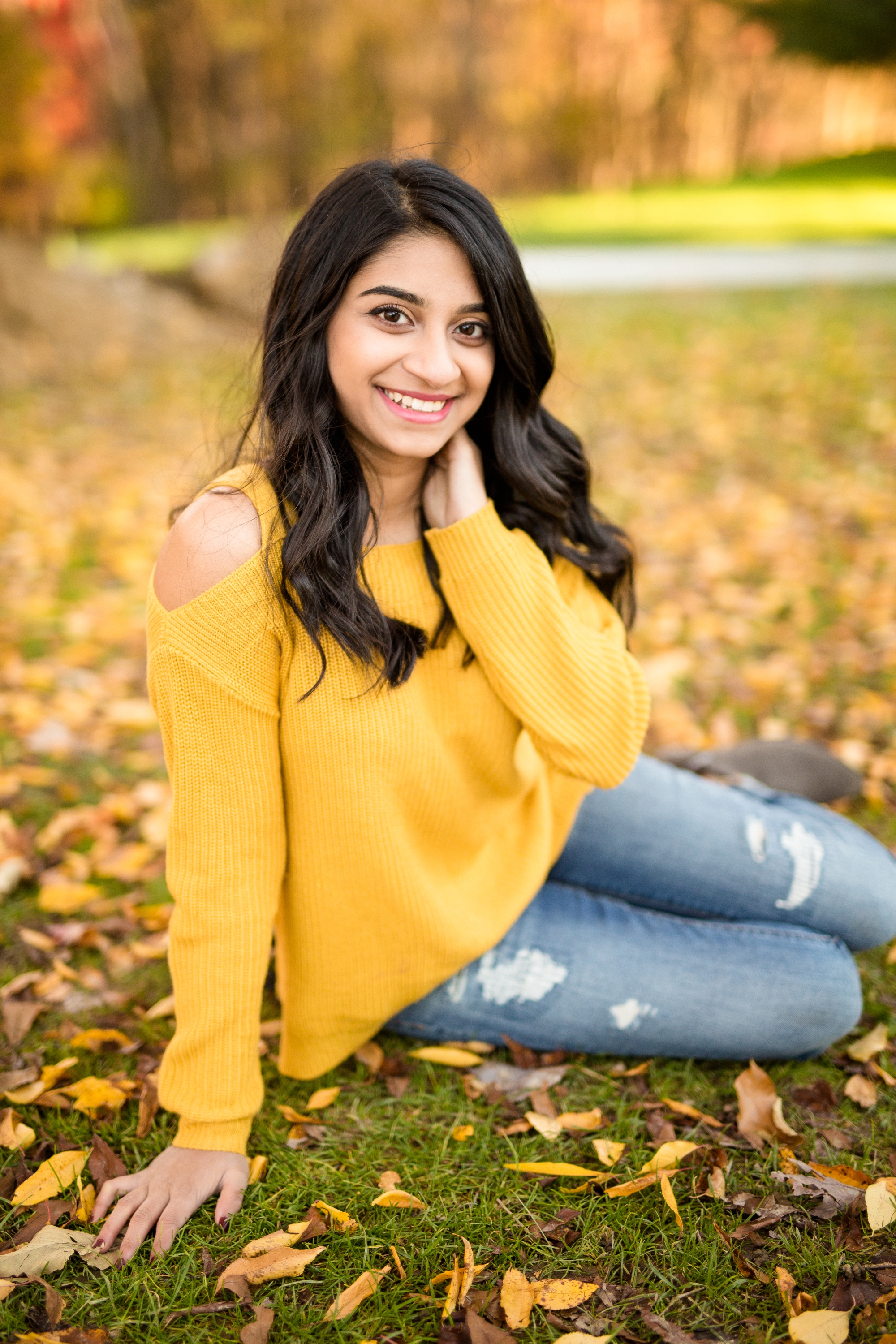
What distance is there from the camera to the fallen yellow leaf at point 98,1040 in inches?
83.9

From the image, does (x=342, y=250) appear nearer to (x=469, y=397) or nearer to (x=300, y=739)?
(x=469, y=397)

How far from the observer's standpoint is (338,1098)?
201 centimetres

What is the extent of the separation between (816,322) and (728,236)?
6.15 m

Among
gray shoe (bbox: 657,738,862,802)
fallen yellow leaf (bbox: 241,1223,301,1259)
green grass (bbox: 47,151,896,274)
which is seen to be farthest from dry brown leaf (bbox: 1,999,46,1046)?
green grass (bbox: 47,151,896,274)

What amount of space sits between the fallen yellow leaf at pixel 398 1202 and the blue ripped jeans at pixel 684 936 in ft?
1.19

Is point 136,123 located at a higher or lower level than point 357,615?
higher

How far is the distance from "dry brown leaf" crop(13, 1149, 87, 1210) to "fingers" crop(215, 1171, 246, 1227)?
0.96ft

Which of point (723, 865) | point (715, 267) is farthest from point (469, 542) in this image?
point (715, 267)

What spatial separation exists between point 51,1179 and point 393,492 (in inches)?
55.3

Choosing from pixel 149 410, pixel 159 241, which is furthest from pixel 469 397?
pixel 159 241

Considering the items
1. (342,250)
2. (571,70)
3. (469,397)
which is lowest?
(469,397)

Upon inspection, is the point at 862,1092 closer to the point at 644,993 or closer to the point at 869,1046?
the point at 869,1046

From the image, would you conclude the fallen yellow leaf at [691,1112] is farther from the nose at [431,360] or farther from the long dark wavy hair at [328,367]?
the nose at [431,360]

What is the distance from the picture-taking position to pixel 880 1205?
1716mm
